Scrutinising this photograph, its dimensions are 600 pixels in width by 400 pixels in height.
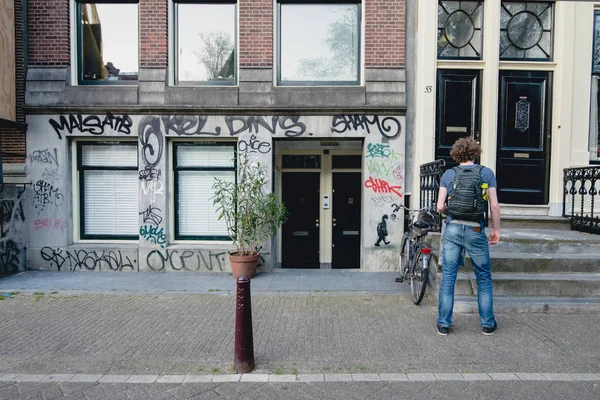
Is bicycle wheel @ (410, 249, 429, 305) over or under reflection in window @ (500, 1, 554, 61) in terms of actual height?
under

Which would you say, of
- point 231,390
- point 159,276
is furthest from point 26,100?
point 231,390

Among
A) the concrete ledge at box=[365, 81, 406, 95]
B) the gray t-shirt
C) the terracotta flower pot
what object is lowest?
the terracotta flower pot

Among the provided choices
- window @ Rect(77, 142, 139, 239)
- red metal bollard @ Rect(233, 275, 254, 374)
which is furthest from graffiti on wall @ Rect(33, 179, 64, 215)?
red metal bollard @ Rect(233, 275, 254, 374)

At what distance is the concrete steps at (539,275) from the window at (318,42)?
4430 mm

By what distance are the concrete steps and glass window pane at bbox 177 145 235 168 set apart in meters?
4.64

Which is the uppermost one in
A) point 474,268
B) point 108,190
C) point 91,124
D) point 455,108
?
point 455,108

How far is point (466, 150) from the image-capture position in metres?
5.09

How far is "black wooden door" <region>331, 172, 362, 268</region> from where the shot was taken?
921 cm

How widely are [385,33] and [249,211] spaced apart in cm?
466

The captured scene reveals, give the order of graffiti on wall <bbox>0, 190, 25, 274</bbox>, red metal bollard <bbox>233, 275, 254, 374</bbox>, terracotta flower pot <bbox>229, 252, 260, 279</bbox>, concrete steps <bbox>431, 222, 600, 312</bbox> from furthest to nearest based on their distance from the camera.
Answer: graffiti on wall <bbox>0, 190, 25, 274</bbox> → terracotta flower pot <bbox>229, 252, 260, 279</bbox> → concrete steps <bbox>431, 222, 600, 312</bbox> → red metal bollard <bbox>233, 275, 254, 374</bbox>

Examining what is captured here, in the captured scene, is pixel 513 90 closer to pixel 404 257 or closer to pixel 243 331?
pixel 404 257

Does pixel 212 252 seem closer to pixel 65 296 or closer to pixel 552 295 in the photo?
pixel 65 296

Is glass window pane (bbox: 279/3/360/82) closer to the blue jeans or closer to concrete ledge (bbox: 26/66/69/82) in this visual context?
concrete ledge (bbox: 26/66/69/82)

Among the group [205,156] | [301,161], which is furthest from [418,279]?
[205,156]
